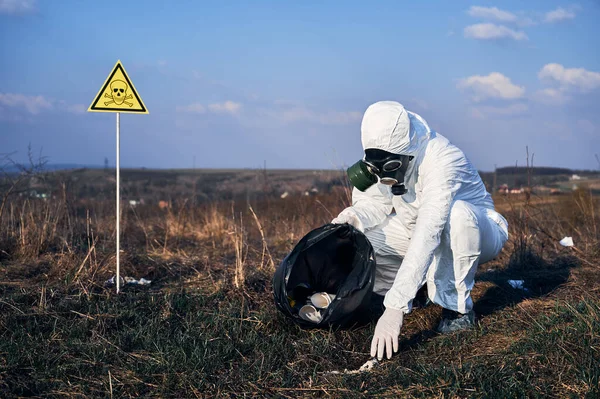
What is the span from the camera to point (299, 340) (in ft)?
13.2

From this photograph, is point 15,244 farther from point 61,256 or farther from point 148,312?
point 148,312

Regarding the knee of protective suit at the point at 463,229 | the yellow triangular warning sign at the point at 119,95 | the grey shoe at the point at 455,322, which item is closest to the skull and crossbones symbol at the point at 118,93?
the yellow triangular warning sign at the point at 119,95

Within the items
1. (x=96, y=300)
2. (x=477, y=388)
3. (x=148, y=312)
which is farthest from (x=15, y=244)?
(x=477, y=388)

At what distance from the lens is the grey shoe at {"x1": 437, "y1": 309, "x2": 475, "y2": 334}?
4.05 metres

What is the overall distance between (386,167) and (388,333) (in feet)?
3.54

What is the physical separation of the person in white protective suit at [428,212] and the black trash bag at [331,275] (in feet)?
0.58

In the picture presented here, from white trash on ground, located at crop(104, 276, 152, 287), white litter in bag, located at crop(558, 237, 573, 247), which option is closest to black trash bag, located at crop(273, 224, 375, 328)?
white trash on ground, located at crop(104, 276, 152, 287)

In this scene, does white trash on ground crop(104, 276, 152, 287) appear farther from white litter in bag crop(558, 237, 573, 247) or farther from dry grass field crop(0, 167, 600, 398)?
white litter in bag crop(558, 237, 573, 247)

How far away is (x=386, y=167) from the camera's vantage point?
3885 mm

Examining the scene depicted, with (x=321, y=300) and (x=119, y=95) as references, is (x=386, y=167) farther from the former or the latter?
(x=119, y=95)

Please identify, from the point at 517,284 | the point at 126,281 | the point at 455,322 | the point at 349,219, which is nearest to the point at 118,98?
the point at 126,281

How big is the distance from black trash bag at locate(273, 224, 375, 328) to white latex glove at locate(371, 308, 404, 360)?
1.68 feet

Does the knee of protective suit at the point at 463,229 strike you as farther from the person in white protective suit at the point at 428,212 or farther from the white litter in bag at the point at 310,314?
the white litter in bag at the point at 310,314

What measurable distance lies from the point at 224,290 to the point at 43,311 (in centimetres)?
143
